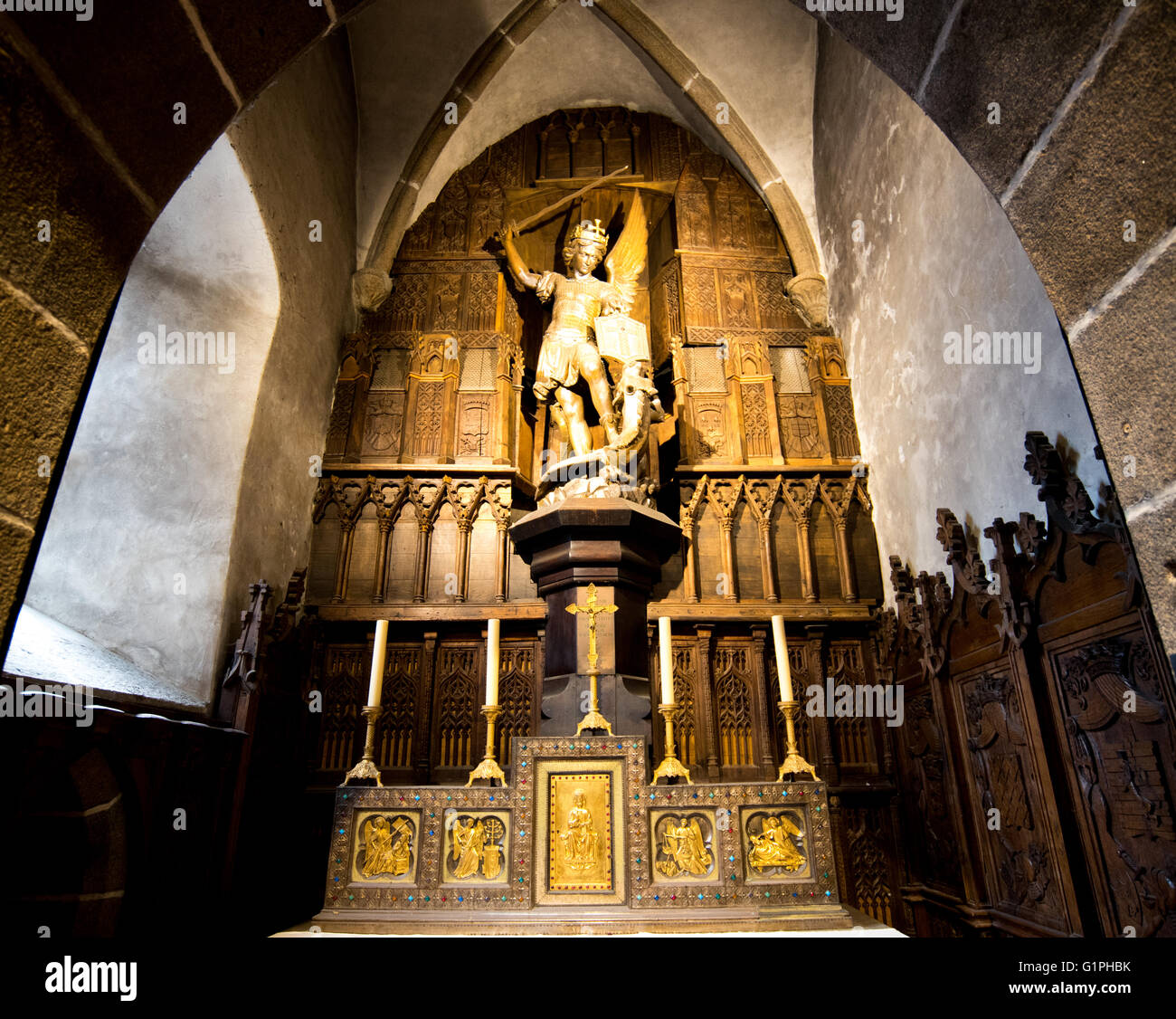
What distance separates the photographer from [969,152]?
1.80m

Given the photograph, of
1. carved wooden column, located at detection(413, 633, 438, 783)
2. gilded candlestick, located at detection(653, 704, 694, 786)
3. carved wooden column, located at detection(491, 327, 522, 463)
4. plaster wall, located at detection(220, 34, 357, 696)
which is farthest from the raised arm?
gilded candlestick, located at detection(653, 704, 694, 786)

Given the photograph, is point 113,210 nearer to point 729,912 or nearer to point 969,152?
point 969,152

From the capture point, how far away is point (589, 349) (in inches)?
266

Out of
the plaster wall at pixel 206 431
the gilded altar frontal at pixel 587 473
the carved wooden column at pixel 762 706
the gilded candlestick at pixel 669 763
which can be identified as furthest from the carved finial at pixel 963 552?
the plaster wall at pixel 206 431

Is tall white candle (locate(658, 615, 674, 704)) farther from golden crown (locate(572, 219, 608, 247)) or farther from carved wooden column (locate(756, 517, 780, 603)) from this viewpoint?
golden crown (locate(572, 219, 608, 247))

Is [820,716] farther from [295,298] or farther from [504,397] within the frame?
[295,298]

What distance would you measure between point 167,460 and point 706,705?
4551 millimetres

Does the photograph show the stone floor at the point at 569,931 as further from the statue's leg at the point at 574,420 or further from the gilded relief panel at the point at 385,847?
the statue's leg at the point at 574,420

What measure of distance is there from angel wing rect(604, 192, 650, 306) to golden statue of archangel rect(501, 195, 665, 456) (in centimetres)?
1

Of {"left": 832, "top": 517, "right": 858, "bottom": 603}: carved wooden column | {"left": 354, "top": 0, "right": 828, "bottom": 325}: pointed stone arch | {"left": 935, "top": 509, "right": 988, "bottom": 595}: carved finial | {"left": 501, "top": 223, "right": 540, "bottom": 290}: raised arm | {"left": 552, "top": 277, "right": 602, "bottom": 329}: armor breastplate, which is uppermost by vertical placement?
{"left": 354, "top": 0, "right": 828, "bottom": 325}: pointed stone arch

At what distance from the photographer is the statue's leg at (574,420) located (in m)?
6.57

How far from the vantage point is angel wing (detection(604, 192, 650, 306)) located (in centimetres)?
759
